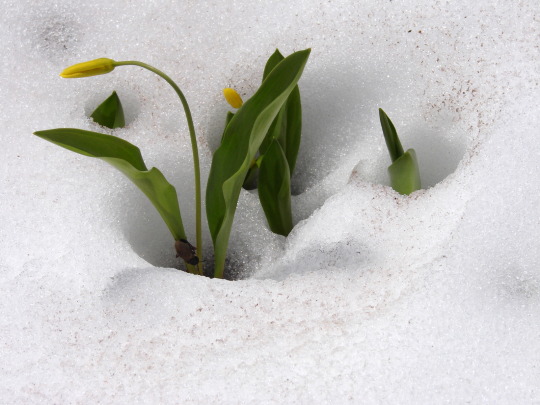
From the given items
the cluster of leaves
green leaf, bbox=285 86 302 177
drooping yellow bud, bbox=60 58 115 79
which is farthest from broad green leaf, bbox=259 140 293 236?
drooping yellow bud, bbox=60 58 115 79

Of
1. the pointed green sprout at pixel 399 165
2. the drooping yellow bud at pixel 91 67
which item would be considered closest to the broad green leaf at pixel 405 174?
the pointed green sprout at pixel 399 165

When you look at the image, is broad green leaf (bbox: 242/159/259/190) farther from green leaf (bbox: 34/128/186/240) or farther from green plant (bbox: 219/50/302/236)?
green leaf (bbox: 34/128/186/240)

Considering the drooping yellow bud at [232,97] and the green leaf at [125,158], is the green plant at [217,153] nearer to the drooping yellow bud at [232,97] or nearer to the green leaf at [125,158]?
the green leaf at [125,158]

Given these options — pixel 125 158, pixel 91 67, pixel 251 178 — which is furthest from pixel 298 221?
pixel 91 67

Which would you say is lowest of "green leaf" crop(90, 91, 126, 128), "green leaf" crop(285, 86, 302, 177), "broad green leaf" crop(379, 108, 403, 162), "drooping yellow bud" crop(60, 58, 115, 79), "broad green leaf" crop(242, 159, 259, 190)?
"broad green leaf" crop(242, 159, 259, 190)

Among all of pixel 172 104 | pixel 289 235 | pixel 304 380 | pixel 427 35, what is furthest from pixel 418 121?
pixel 304 380

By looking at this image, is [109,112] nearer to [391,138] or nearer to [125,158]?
[125,158]

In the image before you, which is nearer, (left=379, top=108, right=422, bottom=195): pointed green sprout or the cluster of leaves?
the cluster of leaves

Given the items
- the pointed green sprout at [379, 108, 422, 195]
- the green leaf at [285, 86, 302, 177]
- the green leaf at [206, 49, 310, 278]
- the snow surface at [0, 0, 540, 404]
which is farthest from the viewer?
the green leaf at [285, 86, 302, 177]
